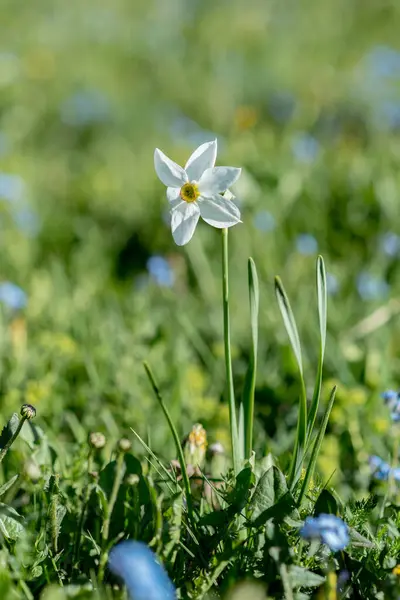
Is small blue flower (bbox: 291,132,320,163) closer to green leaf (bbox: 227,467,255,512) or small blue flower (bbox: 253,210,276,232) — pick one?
small blue flower (bbox: 253,210,276,232)

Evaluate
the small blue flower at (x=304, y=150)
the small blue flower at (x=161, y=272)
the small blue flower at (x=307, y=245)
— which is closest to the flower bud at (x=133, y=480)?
the small blue flower at (x=161, y=272)

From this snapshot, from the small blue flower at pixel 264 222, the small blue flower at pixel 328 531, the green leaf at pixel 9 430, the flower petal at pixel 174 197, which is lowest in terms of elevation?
the small blue flower at pixel 328 531

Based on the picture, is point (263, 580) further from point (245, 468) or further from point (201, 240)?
point (201, 240)

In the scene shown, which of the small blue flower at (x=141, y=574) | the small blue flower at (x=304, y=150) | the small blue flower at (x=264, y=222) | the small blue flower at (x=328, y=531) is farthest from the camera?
the small blue flower at (x=304, y=150)

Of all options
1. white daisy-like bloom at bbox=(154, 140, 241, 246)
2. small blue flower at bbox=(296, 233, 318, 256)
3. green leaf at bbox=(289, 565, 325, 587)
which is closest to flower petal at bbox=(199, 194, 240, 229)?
white daisy-like bloom at bbox=(154, 140, 241, 246)

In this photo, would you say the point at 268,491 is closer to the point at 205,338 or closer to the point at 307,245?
the point at 205,338

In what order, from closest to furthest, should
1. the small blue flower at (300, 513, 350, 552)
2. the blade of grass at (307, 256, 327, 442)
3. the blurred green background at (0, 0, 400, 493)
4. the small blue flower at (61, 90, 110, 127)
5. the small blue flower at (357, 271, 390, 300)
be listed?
the small blue flower at (300, 513, 350, 552)
the blade of grass at (307, 256, 327, 442)
the blurred green background at (0, 0, 400, 493)
the small blue flower at (357, 271, 390, 300)
the small blue flower at (61, 90, 110, 127)

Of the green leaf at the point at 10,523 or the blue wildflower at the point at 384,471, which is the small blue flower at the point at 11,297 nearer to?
the green leaf at the point at 10,523

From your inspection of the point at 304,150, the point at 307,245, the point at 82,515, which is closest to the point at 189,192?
the point at 82,515
